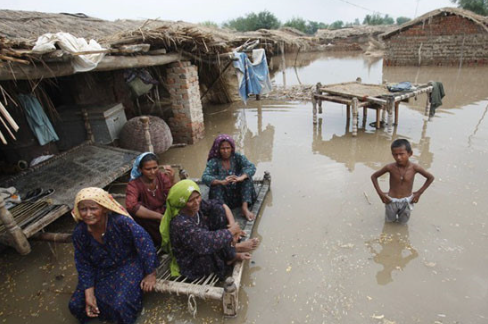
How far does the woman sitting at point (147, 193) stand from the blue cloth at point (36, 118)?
308 centimetres

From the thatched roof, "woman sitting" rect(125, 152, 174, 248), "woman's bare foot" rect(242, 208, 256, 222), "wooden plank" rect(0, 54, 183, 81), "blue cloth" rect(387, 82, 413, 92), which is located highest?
the thatched roof

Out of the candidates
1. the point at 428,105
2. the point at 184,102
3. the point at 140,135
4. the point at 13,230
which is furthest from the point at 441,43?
the point at 13,230

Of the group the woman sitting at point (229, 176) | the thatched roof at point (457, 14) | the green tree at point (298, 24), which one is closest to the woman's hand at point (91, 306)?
the woman sitting at point (229, 176)

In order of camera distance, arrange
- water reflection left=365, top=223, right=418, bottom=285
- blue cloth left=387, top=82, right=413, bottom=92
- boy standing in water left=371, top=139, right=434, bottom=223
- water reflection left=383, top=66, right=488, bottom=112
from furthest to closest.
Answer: water reflection left=383, top=66, right=488, bottom=112, blue cloth left=387, top=82, right=413, bottom=92, boy standing in water left=371, top=139, right=434, bottom=223, water reflection left=365, top=223, right=418, bottom=285

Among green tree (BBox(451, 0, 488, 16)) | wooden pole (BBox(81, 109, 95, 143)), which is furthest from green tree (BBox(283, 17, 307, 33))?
wooden pole (BBox(81, 109, 95, 143))

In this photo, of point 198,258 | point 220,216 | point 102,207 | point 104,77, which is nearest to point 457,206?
point 220,216

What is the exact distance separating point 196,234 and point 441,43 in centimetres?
1935

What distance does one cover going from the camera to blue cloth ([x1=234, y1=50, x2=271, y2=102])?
27.9 feet

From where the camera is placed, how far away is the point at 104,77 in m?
7.91

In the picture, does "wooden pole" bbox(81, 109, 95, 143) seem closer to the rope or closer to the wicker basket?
the wicker basket

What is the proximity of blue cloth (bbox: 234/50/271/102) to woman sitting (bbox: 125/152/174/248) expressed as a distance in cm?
555

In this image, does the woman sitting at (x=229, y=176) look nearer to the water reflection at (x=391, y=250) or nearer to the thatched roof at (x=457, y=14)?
the water reflection at (x=391, y=250)

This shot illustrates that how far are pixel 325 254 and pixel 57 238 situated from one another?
2.97 m

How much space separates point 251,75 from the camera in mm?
9117
